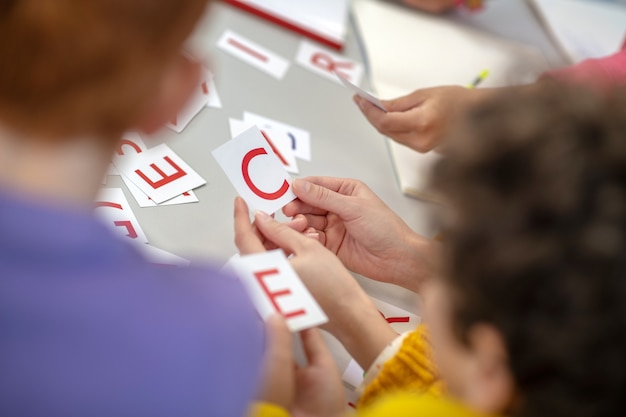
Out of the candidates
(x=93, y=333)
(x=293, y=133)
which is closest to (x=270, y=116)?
(x=293, y=133)

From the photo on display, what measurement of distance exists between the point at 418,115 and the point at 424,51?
45cm

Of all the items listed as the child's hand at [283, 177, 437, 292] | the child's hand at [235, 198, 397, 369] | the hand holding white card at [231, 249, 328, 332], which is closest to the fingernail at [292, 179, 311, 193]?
the child's hand at [283, 177, 437, 292]

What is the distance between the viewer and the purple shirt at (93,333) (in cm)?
50

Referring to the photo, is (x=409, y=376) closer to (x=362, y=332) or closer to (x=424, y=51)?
(x=362, y=332)

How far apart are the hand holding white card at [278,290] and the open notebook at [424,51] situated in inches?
23.2

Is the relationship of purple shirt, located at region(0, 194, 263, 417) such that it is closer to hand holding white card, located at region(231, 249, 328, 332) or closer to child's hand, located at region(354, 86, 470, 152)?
hand holding white card, located at region(231, 249, 328, 332)

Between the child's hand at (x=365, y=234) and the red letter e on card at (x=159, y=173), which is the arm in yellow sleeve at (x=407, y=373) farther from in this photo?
the red letter e on card at (x=159, y=173)

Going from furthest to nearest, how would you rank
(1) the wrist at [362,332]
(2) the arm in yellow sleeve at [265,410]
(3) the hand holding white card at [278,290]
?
(1) the wrist at [362,332], (3) the hand holding white card at [278,290], (2) the arm in yellow sleeve at [265,410]

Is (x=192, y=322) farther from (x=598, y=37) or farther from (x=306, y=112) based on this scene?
(x=598, y=37)

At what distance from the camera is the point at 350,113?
1.39 m

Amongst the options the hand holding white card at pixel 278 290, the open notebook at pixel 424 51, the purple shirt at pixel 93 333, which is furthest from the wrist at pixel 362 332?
the open notebook at pixel 424 51

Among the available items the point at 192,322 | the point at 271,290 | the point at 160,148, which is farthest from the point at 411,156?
the point at 192,322

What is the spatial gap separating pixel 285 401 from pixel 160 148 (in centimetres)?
54

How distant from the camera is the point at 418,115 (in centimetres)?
122
